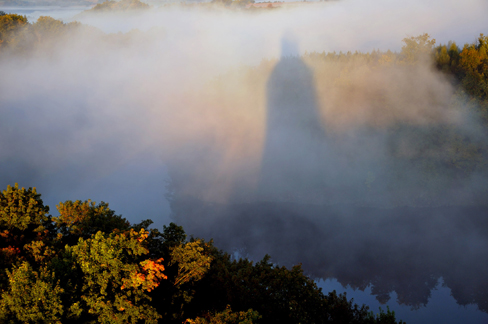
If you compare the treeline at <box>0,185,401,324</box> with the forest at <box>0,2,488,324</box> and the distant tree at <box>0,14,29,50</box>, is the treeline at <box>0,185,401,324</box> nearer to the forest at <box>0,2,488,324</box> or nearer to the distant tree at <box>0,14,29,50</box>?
the forest at <box>0,2,488,324</box>

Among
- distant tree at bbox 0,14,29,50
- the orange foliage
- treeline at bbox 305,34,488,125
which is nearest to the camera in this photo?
the orange foliage

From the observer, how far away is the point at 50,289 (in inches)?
408

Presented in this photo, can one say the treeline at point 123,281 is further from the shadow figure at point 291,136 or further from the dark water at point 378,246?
the shadow figure at point 291,136

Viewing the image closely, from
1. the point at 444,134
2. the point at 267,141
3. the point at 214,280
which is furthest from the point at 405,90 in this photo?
the point at 214,280

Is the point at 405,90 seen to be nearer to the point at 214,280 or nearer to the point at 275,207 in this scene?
the point at 275,207

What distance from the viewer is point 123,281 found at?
455 inches

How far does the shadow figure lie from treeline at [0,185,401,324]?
2421cm

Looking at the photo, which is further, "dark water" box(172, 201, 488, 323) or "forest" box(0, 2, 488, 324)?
"dark water" box(172, 201, 488, 323)

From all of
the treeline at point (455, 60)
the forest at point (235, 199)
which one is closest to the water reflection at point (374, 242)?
the forest at point (235, 199)

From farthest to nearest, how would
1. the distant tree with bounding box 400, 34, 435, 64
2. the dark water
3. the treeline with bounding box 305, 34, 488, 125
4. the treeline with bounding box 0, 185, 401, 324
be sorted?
the distant tree with bounding box 400, 34, 435, 64 → the treeline with bounding box 305, 34, 488, 125 → the dark water → the treeline with bounding box 0, 185, 401, 324

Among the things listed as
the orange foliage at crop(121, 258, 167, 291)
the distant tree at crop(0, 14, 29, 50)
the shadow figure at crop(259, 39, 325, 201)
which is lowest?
the orange foliage at crop(121, 258, 167, 291)

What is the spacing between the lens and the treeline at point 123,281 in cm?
1075

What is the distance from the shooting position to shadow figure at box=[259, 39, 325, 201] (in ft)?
135

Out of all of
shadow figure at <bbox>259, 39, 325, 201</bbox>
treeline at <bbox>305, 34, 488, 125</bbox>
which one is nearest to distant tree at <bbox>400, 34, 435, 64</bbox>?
treeline at <bbox>305, 34, 488, 125</bbox>
